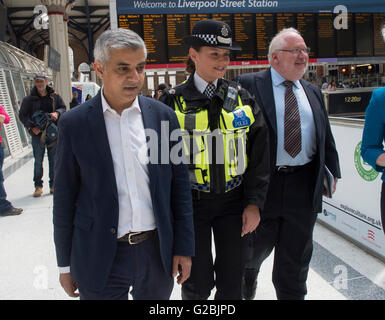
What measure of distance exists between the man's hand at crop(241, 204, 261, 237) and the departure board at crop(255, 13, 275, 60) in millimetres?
5936

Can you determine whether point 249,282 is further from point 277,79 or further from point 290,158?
point 277,79

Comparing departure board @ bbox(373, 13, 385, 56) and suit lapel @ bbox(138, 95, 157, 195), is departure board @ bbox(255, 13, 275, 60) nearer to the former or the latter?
departure board @ bbox(373, 13, 385, 56)

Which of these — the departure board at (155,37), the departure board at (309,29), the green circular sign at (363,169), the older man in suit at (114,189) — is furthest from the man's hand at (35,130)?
the departure board at (309,29)

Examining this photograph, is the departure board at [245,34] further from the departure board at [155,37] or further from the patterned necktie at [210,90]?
the patterned necktie at [210,90]

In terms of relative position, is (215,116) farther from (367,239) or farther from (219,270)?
(367,239)

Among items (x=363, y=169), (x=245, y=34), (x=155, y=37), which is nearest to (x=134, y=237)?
(x=363, y=169)

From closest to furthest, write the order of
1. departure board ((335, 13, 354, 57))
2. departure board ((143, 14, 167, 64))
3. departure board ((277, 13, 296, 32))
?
departure board ((143, 14, 167, 64)) < departure board ((277, 13, 296, 32)) < departure board ((335, 13, 354, 57))

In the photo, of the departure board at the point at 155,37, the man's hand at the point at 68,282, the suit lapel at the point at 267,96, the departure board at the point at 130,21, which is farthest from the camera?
the departure board at the point at 155,37

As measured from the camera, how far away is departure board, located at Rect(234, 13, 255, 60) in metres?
7.20

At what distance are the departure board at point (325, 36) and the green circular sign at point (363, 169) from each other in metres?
4.65

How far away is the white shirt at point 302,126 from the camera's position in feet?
6.86

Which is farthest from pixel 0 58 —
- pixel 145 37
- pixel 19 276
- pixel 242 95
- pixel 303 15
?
pixel 242 95

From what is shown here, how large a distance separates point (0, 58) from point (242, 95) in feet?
30.1

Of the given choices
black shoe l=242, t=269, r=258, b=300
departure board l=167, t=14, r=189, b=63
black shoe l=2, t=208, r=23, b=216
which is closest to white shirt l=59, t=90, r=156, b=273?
black shoe l=242, t=269, r=258, b=300
